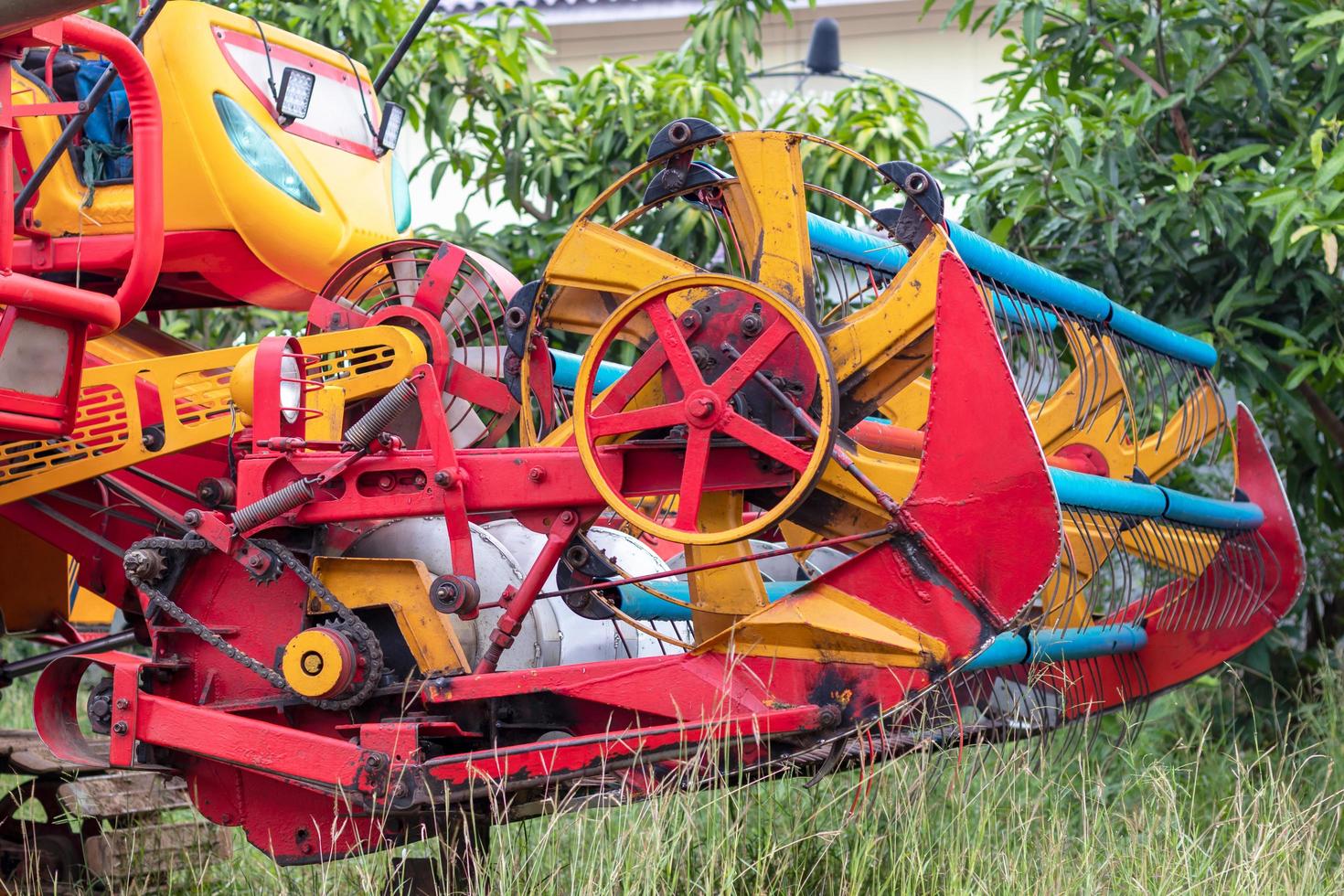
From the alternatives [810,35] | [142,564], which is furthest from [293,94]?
[810,35]

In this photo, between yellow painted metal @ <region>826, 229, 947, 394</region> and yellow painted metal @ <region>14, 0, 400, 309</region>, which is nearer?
yellow painted metal @ <region>826, 229, 947, 394</region>

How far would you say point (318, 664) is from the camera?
376 centimetres

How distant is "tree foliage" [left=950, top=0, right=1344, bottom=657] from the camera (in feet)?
18.5

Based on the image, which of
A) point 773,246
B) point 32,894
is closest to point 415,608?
point 773,246

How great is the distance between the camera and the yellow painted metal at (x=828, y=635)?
3.36m

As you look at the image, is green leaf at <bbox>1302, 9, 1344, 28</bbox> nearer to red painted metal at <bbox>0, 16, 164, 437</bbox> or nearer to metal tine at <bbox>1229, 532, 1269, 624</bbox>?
metal tine at <bbox>1229, 532, 1269, 624</bbox>

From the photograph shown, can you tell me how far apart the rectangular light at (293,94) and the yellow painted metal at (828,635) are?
2242 millimetres

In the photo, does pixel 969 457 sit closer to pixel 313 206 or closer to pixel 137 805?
pixel 313 206

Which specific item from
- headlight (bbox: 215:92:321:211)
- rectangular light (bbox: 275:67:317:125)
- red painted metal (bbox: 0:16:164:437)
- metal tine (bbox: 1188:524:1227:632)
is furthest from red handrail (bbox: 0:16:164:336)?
metal tine (bbox: 1188:524:1227:632)

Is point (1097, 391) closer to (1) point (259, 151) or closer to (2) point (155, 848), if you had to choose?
(1) point (259, 151)

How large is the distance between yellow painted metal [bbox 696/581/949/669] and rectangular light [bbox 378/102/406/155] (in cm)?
244

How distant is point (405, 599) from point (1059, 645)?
191 centimetres

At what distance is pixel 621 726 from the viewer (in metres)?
3.70

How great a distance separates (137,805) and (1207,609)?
367 centimetres
